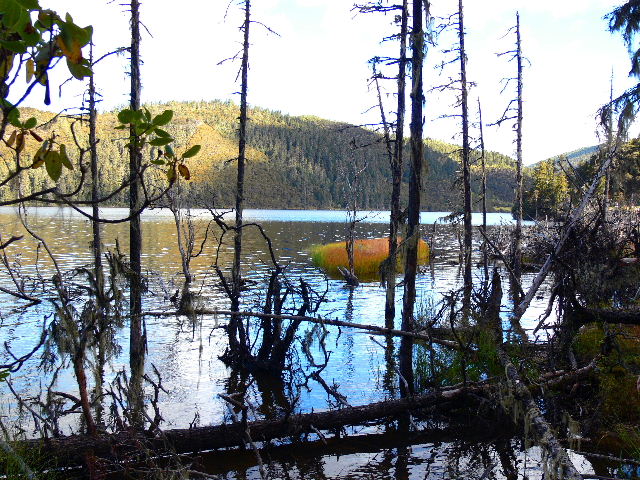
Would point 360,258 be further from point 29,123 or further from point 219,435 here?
point 29,123

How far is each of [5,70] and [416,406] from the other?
7.38 metres

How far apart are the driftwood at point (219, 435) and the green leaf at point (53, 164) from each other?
183 inches

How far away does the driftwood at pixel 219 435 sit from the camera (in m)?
6.03

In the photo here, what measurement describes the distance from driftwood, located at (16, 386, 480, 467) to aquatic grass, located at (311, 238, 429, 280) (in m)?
19.4

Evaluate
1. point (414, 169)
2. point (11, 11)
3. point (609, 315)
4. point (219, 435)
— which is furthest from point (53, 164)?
point (609, 315)

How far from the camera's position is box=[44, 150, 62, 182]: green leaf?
1483 mm

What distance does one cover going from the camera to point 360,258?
98.5ft

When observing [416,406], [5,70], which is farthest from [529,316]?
[5,70]

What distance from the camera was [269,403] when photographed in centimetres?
995

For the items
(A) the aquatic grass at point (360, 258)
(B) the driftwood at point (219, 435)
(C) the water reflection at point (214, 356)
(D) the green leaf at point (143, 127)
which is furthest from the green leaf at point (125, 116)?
(A) the aquatic grass at point (360, 258)

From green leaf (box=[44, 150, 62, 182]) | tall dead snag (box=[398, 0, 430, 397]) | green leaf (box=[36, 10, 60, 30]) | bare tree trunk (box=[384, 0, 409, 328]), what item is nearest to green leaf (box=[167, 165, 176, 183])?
green leaf (box=[44, 150, 62, 182])

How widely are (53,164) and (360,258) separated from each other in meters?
28.7

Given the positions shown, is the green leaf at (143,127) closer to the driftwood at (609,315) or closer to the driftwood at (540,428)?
the driftwood at (540,428)

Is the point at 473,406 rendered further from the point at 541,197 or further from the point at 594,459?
the point at 541,197
